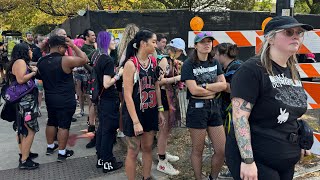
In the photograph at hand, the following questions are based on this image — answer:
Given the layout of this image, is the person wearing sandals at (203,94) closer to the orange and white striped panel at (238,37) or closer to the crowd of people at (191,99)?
the crowd of people at (191,99)

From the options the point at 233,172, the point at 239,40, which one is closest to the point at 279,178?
the point at 233,172

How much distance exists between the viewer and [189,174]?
4219 millimetres

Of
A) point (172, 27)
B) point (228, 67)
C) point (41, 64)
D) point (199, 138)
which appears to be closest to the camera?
point (199, 138)

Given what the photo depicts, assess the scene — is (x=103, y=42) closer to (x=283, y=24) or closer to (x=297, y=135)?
(x=283, y=24)

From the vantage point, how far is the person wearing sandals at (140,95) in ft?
10.9

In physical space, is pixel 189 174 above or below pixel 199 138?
below

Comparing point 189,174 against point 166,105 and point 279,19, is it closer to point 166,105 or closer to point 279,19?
point 166,105

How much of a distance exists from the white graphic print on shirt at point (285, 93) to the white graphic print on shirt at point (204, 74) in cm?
147

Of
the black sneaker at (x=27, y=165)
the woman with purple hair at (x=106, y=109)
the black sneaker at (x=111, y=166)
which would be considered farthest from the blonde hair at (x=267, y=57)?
the black sneaker at (x=27, y=165)

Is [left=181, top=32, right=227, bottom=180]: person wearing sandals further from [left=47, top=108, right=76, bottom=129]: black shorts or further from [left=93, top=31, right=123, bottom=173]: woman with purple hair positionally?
[left=47, top=108, right=76, bottom=129]: black shorts

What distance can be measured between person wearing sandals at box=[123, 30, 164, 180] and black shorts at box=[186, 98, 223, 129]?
0.39 m

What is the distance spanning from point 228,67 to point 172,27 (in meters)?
5.49

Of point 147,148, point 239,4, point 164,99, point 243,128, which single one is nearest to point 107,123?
point 164,99

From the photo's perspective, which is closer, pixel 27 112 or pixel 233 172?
pixel 233 172
